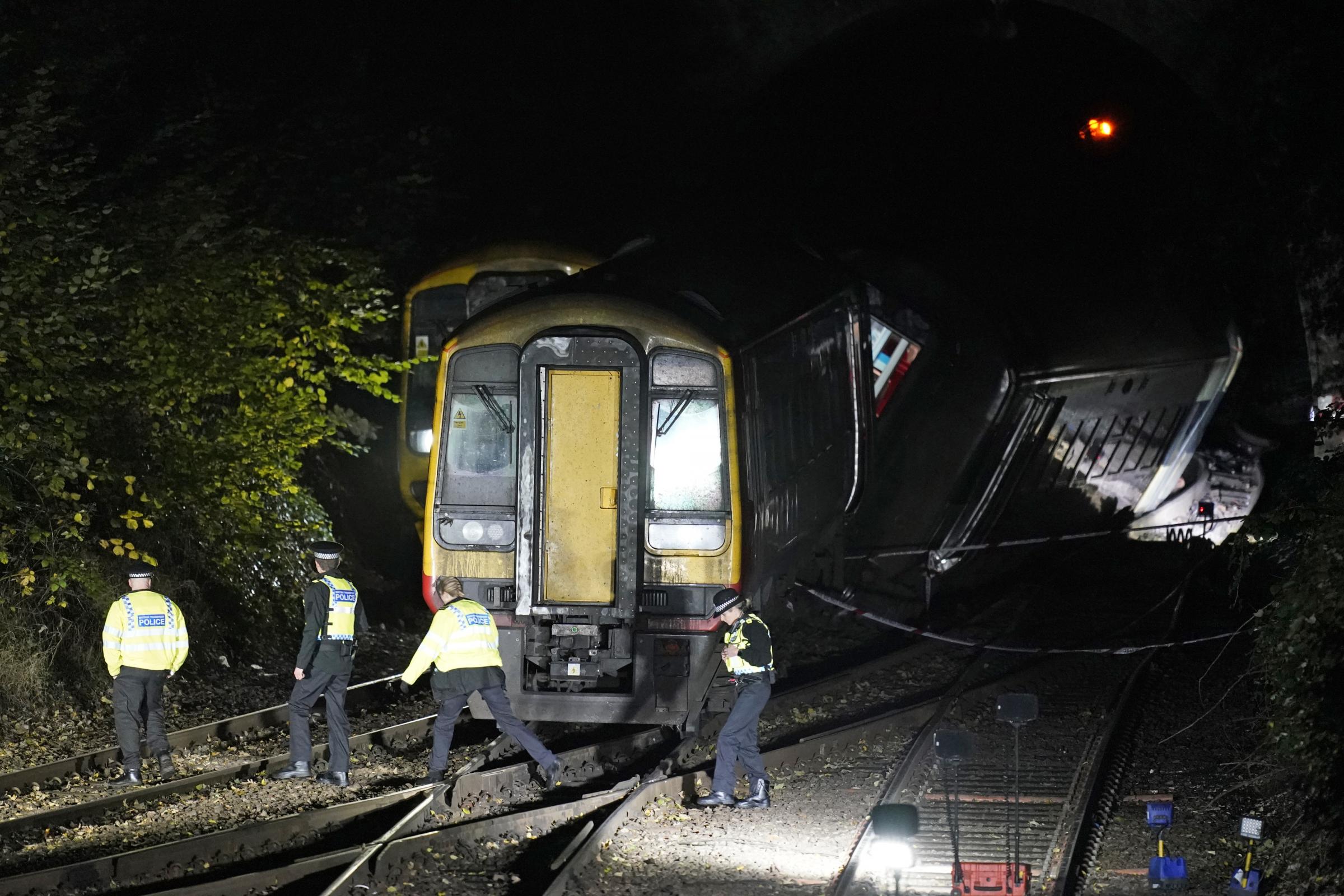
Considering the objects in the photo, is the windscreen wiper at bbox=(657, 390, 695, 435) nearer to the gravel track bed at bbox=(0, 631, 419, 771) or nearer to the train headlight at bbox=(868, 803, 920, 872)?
the train headlight at bbox=(868, 803, 920, 872)

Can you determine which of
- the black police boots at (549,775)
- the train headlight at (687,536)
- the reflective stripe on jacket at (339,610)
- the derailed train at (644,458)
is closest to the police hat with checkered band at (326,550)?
the reflective stripe on jacket at (339,610)

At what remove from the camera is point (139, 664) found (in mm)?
9602

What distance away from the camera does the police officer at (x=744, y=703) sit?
893 centimetres

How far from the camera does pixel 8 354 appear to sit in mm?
10805

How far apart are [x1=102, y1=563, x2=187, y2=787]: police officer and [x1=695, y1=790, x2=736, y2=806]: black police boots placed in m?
3.47

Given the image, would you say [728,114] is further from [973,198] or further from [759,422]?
[759,422]

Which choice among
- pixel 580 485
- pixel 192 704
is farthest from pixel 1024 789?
pixel 192 704

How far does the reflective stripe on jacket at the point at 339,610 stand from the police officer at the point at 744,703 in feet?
7.68

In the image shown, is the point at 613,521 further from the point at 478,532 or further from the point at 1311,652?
the point at 1311,652

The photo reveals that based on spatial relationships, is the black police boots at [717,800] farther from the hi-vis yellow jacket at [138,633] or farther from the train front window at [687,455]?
the hi-vis yellow jacket at [138,633]

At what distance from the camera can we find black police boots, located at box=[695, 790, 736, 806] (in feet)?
29.3

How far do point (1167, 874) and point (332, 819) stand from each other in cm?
448

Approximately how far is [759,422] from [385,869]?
458 cm

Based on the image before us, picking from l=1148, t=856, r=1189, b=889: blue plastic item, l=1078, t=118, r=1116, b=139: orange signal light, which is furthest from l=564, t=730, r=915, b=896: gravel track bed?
l=1078, t=118, r=1116, b=139: orange signal light
